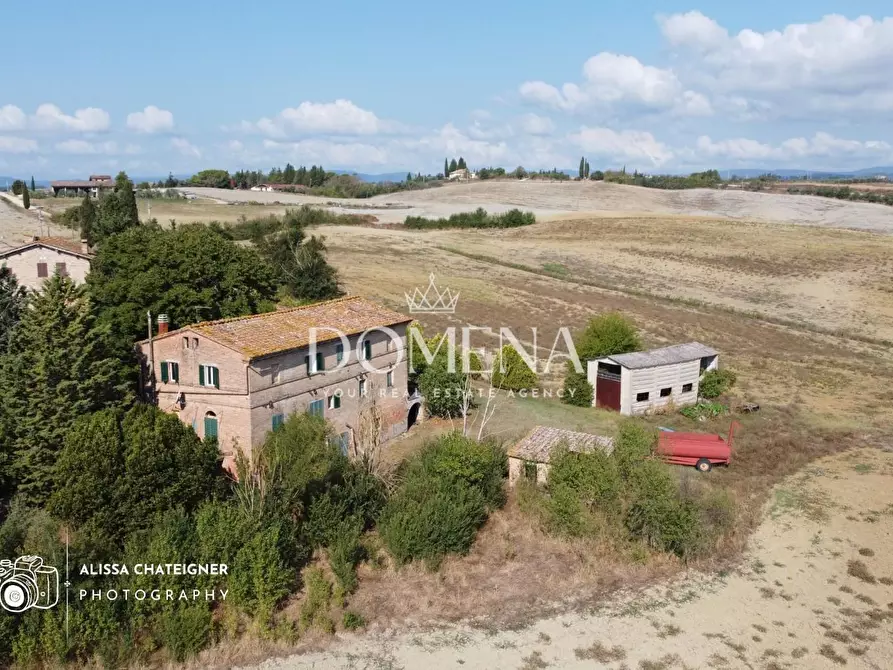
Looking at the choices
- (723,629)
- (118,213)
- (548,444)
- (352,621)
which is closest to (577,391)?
(548,444)

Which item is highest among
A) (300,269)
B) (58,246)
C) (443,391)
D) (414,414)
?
(58,246)

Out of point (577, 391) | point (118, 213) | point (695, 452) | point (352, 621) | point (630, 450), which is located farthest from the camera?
point (118, 213)

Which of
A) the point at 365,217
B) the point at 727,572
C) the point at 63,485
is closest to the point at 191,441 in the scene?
the point at 63,485

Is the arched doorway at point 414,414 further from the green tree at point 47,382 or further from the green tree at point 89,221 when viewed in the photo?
the green tree at point 89,221

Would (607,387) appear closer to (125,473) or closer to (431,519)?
(431,519)

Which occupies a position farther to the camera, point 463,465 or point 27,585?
point 463,465

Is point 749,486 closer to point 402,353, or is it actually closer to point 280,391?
point 402,353
